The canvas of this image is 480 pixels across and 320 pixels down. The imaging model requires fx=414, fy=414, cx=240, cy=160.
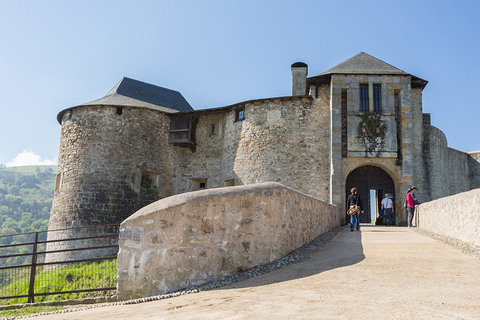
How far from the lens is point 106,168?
18.2 meters

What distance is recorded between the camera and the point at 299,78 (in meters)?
20.5

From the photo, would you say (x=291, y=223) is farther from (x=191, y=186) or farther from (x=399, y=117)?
(x=191, y=186)

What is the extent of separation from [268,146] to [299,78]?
481cm

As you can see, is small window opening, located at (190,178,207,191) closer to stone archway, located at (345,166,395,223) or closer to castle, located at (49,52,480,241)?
castle, located at (49,52,480,241)

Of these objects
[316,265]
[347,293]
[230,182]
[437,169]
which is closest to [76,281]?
[230,182]

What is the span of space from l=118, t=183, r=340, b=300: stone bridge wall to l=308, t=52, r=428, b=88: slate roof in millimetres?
11720

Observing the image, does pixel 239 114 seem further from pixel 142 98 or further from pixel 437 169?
pixel 437 169

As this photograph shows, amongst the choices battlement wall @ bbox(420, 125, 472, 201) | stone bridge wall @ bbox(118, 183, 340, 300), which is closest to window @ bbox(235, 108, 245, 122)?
battlement wall @ bbox(420, 125, 472, 201)

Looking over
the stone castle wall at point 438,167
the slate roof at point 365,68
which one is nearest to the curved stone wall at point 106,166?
the slate roof at point 365,68

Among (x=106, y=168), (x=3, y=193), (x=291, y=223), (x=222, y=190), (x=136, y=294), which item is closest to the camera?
(x=136, y=294)

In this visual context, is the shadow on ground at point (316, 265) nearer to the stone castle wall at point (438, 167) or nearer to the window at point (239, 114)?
the stone castle wall at point (438, 167)

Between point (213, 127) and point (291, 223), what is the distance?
13049 mm

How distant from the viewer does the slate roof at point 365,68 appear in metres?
17.2

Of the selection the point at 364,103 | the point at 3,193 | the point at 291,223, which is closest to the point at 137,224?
the point at 291,223
